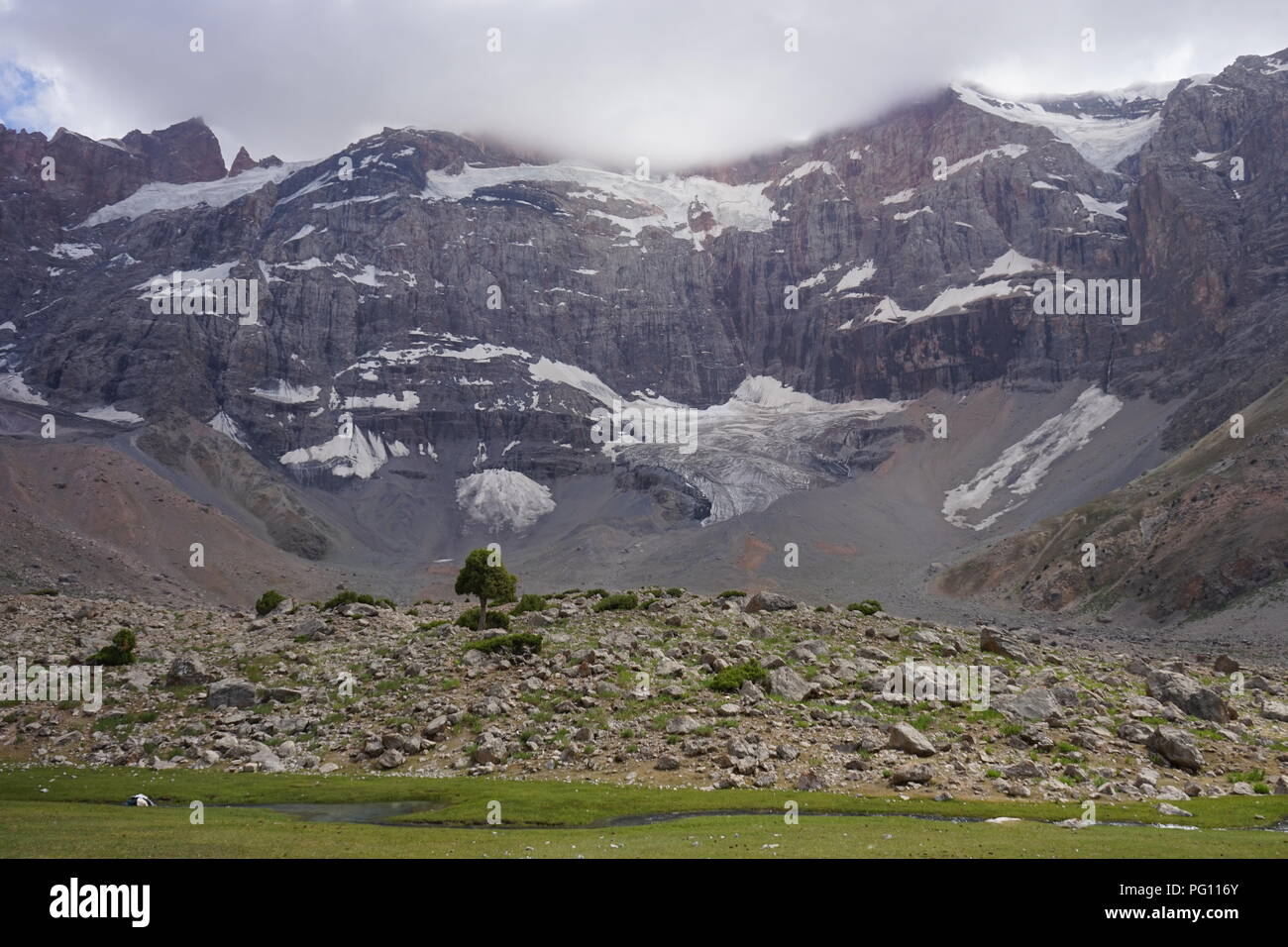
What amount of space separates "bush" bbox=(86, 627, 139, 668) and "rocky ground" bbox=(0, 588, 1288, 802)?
3.22 feet

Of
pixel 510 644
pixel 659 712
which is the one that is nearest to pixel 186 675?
pixel 510 644

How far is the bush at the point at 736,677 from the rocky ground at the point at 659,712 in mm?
451

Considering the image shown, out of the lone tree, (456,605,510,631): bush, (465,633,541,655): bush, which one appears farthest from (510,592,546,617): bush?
(465,633,541,655): bush

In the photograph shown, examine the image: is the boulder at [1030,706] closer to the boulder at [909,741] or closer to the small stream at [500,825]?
the boulder at [909,741]

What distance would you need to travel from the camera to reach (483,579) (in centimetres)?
5959

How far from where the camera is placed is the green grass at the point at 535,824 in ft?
68.0

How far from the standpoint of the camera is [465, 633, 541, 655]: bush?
46.6 m

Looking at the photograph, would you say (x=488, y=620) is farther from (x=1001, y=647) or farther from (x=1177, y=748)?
(x=1177, y=748)

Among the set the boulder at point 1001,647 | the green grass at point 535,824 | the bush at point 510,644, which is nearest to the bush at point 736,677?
the green grass at point 535,824

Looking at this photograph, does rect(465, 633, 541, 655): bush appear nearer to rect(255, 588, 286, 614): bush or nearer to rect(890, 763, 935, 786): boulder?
rect(890, 763, 935, 786): boulder
